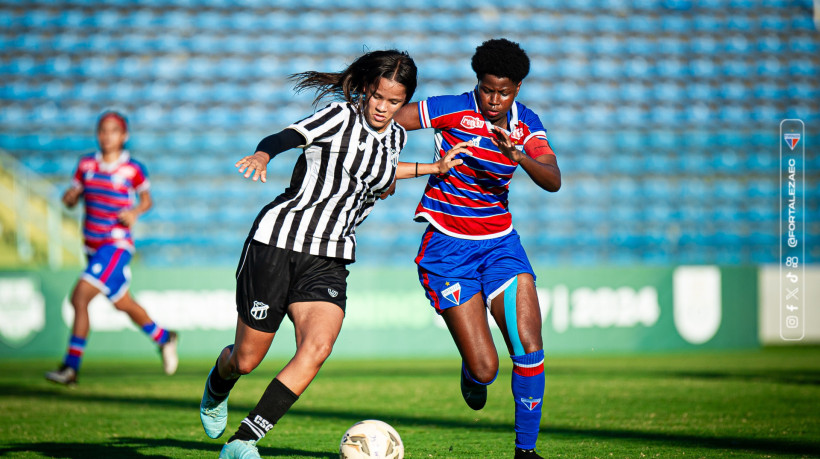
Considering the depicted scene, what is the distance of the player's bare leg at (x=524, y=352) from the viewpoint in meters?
4.43

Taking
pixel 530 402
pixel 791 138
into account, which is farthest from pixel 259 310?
pixel 791 138

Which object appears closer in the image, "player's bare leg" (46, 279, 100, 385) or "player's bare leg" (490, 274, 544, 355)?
"player's bare leg" (490, 274, 544, 355)

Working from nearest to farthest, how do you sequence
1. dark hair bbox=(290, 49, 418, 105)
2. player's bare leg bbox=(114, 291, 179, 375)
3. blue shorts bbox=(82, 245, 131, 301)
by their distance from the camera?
dark hair bbox=(290, 49, 418, 105) < blue shorts bbox=(82, 245, 131, 301) < player's bare leg bbox=(114, 291, 179, 375)

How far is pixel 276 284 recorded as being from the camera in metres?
4.14

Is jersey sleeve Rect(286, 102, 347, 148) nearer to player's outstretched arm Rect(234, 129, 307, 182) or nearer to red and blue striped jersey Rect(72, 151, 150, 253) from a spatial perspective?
player's outstretched arm Rect(234, 129, 307, 182)

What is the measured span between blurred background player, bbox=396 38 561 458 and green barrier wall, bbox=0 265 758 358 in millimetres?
7421

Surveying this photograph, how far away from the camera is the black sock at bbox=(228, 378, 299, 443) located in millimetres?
3820

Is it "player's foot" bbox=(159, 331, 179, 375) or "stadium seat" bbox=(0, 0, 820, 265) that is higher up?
"stadium seat" bbox=(0, 0, 820, 265)

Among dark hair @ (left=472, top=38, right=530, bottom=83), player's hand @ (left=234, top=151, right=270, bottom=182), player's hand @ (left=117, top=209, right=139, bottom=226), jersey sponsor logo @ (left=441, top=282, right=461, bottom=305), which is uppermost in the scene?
dark hair @ (left=472, top=38, right=530, bottom=83)

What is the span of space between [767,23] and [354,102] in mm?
16499

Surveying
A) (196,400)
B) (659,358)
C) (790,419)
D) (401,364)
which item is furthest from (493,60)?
(659,358)

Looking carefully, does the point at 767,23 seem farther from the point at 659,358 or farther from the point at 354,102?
the point at 354,102

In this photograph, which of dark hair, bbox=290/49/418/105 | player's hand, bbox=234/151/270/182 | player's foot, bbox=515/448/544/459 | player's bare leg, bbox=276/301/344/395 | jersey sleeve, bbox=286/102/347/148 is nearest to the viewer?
player's hand, bbox=234/151/270/182

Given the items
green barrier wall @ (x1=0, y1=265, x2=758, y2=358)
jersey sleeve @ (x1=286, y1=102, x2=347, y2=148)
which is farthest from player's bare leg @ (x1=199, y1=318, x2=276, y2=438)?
green barrier wall @ (x1=0, y1=265, x2=758, y2=358)
